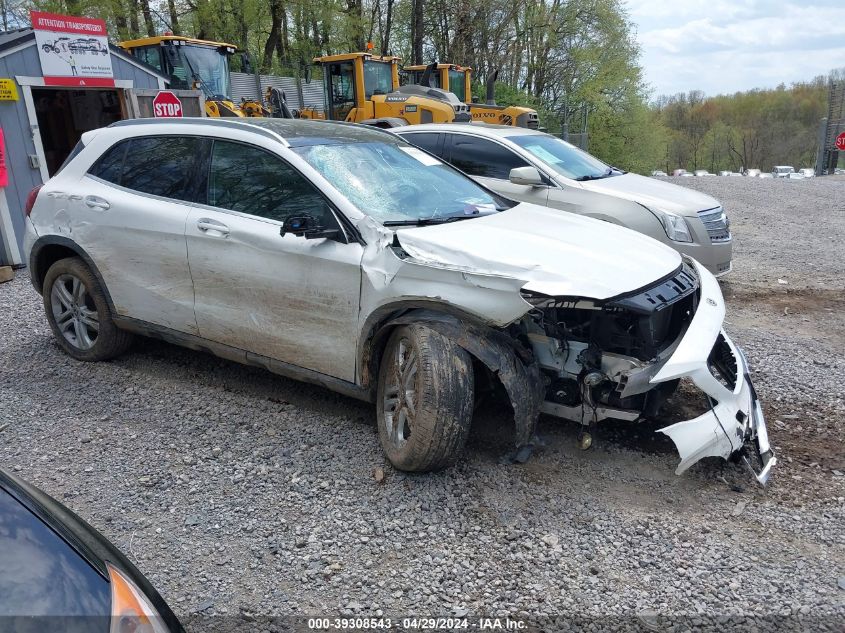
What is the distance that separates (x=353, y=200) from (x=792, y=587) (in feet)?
9.52

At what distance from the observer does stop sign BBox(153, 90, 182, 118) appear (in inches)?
412

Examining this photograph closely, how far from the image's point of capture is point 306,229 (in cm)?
375

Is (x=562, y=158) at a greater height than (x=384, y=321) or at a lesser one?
greater

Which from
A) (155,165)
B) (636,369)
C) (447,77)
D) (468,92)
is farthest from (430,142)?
(468,92)

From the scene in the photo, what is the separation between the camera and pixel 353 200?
3945mm

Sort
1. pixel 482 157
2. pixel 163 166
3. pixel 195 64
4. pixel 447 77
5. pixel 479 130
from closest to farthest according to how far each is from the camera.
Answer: pixel 163 166
pixel 482 157
pixel 479 130
pixel 195 64
pixel 447 77

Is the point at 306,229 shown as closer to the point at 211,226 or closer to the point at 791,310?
the point at 211,226

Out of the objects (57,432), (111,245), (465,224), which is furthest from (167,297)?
(465,224)

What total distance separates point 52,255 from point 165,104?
20.2ft

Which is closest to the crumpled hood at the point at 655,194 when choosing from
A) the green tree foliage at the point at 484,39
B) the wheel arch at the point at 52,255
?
the wheel arch at the point at 52,255

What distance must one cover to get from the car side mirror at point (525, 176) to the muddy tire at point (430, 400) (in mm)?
4053

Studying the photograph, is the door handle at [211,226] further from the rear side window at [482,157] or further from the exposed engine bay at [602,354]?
the rear side window at [482,157]

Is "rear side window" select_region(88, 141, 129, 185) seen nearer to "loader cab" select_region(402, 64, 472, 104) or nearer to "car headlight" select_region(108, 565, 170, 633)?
"car headlight" select_region(108, 565, 170, 633)

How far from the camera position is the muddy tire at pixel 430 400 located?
3395 millimetres
